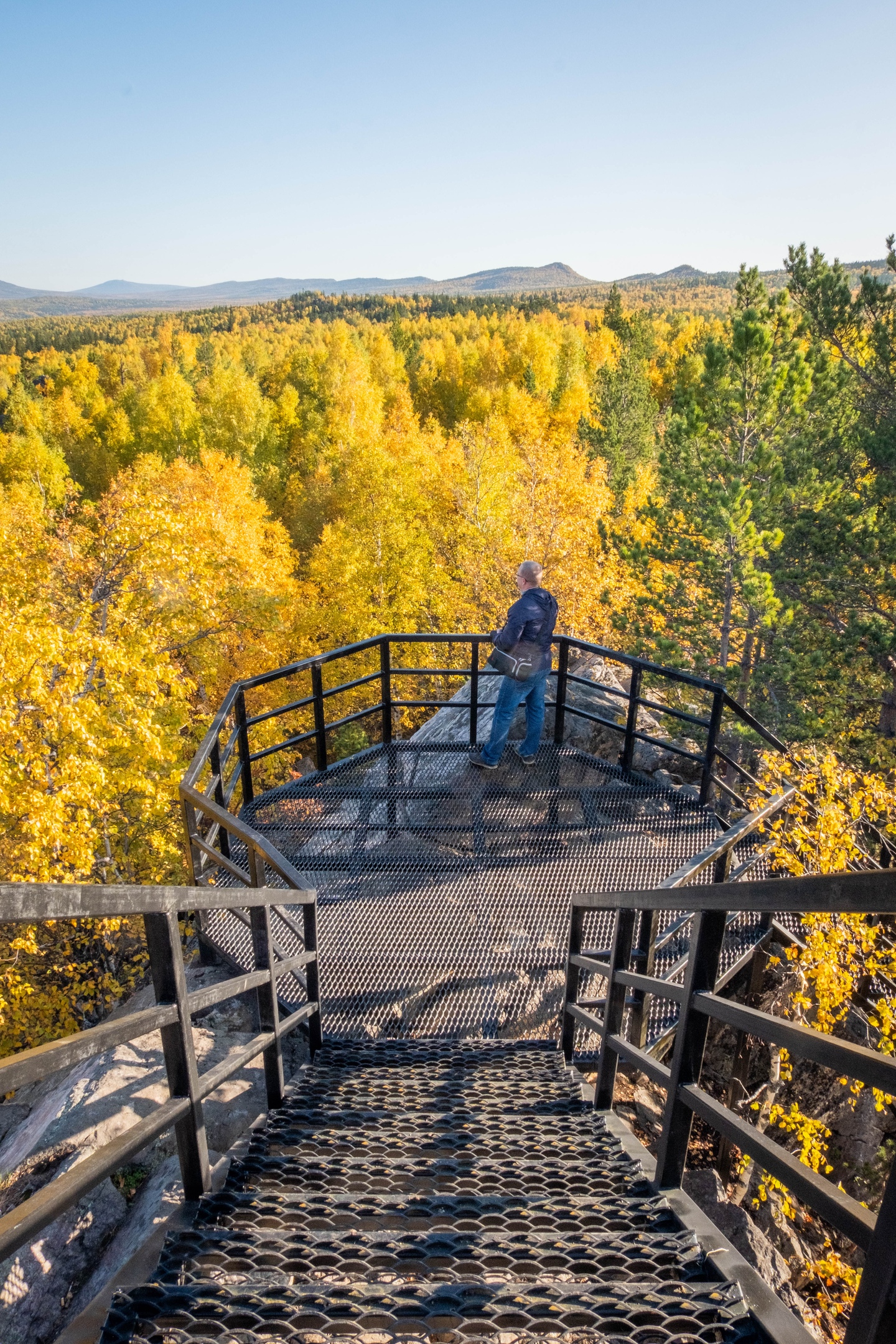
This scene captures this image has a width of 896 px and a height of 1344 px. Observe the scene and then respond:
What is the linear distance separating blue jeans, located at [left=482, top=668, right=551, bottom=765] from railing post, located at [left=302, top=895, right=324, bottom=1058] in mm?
3065

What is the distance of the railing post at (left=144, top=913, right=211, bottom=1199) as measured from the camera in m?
Result: 2.07

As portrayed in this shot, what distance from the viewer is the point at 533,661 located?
6816mm

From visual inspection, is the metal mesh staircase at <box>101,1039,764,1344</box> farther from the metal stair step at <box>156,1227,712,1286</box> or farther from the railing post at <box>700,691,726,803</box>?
the railing post at <box>700,691,726,803</box>

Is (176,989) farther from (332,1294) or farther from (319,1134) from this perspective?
(319,1134)

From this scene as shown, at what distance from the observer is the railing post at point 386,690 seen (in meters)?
7.25

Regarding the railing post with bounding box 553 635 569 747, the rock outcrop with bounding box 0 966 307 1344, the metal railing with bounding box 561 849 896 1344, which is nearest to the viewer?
the metal railing with bounding box 561 849 896 1344

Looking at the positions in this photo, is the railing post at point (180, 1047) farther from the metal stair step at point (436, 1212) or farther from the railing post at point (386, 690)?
the railing post at point (386, 690)

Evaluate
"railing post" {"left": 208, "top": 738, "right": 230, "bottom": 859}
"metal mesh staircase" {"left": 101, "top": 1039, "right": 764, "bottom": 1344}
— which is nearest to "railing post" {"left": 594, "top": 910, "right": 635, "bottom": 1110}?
"metal mesh staircase" {"left": 101, "top": 1039, "right": 764, "bottom": 1344}

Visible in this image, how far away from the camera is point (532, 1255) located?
2.01 m

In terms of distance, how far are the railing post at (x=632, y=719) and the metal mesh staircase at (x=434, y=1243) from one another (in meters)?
3.88

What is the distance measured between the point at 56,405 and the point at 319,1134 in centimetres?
6783

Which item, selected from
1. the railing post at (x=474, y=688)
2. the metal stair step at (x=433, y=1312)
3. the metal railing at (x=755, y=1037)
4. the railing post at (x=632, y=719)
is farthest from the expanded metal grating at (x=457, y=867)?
the metal stair step at (x=433, y=1312)

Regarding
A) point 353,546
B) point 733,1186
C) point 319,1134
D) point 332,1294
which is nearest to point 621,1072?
point 733,1186

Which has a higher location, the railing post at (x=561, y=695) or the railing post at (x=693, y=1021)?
the railing post at (x=693, y=1021)
